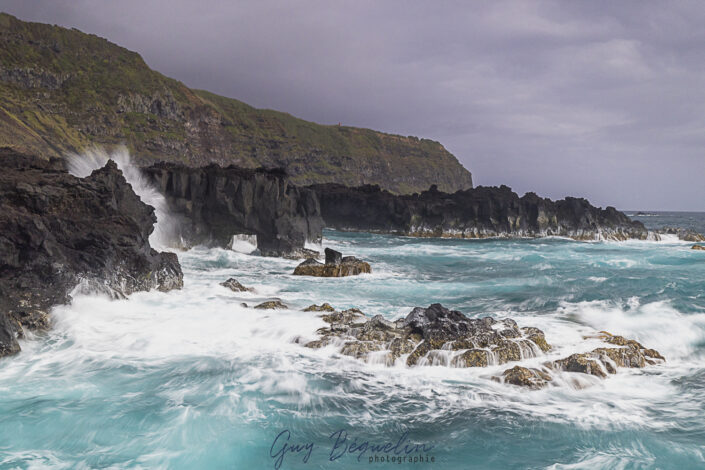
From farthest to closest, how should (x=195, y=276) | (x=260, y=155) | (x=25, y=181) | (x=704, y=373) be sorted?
1. (x=260, y=155)
2. (x=195, y=276)
3. (x=25, y=181)
4. (x=704, y=373)

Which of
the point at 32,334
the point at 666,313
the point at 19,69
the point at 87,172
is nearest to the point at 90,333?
the point at 32,334

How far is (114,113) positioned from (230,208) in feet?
359

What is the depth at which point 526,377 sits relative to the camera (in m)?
8.55

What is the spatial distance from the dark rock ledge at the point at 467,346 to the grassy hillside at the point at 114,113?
77709mm

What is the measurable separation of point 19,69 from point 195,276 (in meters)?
120

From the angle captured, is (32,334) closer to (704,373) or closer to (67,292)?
(67,292)

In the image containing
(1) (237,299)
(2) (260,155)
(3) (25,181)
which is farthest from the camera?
(2) (260,155)

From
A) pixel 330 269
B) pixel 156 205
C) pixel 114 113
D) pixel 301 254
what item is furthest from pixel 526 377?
pixel 114 113

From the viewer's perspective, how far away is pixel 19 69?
10769 centimetres

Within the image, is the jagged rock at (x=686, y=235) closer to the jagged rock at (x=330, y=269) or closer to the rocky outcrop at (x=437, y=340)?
the jagged rock at (x=330, y=269)

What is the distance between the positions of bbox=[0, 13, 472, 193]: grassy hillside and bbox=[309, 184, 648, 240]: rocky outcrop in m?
56.6

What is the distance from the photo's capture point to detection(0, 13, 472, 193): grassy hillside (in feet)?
328

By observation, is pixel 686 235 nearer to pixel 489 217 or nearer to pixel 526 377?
pixel 489 217

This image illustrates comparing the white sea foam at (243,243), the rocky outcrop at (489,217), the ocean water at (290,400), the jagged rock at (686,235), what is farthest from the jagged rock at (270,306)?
the jagged rock at (686,235)
